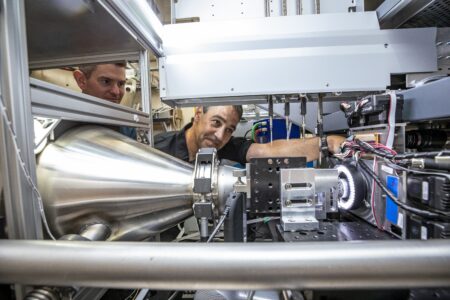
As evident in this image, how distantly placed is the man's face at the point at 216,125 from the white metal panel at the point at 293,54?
46cm

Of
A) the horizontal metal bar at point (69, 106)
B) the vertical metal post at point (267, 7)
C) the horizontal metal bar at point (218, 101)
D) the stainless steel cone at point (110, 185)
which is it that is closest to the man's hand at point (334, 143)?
the horizontal metal bar at point (218, 101)

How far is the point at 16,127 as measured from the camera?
0.98 ft

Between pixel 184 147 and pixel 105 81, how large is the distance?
0.59m

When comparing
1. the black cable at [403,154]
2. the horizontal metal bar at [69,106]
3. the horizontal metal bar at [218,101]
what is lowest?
the black cable at [403,154]

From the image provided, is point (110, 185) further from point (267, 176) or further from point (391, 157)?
point (391, 157)

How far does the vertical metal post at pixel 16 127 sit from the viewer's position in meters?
0.29

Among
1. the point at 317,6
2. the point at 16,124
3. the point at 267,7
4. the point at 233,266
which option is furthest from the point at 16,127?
the point at 317,6

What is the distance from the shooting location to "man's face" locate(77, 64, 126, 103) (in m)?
1.08

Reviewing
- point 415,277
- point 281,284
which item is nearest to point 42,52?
point 281,284

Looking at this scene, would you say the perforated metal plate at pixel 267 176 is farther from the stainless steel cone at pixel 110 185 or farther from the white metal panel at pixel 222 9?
the white metal panel at pixel 222 9

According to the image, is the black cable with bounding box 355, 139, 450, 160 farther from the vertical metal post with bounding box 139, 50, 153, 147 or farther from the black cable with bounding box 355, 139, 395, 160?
the vertical metal post with bounding box 139, 50, 153, 147

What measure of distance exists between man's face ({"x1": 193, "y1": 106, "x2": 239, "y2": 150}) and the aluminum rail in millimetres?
1117

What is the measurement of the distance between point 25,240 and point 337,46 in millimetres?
1056

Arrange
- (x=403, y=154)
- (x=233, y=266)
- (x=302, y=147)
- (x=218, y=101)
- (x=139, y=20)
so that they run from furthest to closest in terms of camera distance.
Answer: (x=302, y=147), (x=218, y=101), (x=139, y=20), (x=403, y=154), (x=233, y=266)
